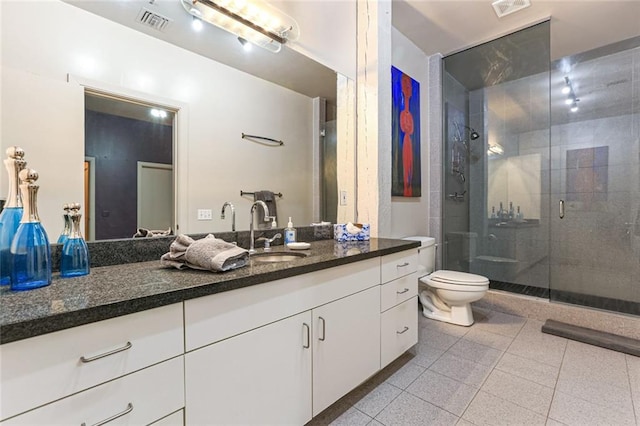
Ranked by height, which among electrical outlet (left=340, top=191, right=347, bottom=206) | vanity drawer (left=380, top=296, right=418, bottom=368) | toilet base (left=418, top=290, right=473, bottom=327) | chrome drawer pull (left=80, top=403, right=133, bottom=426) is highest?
electrical outlet (left=340, top=191, right=347, bottom=206)

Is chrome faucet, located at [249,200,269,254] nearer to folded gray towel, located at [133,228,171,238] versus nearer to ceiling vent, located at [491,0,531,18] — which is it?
folded gray towel, located at [133,228,171,238]

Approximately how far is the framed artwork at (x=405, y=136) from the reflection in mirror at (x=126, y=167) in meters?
1.98

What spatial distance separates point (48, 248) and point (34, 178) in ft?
0.71

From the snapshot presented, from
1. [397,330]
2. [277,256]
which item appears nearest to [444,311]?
[397,330]

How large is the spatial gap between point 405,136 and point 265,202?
1.75 metres

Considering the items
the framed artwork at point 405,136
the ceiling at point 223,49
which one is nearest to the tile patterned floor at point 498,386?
the framed artwork at point 405,136

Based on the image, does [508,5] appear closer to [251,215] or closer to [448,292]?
[448,292]

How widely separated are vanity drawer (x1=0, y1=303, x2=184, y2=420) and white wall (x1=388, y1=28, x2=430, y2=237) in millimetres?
2177

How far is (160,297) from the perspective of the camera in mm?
809

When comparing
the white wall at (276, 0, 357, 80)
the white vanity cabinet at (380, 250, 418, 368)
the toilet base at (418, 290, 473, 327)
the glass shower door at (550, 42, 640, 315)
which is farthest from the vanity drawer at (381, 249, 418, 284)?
the glass shower door at (550, 42, 640, 315)

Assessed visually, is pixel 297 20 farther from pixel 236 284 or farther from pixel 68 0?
pixel 236 284

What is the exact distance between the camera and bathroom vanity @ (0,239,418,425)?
65 centimetres

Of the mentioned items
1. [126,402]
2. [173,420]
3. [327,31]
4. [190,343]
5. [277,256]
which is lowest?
[173,420]

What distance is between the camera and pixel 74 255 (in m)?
1.00
